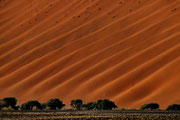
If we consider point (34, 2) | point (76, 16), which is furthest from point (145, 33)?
point (34, 2)

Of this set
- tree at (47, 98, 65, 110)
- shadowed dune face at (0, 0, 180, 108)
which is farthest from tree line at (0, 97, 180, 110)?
shadowed dune face at (0, 0, 180, 108)

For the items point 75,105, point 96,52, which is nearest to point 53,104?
point 75,105

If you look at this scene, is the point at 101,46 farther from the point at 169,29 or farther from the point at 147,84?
the point at 147,84

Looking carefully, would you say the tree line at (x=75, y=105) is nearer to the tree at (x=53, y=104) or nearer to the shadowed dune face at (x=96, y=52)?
the tree at (x=53, y=104)

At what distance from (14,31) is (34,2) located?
11.0 metres

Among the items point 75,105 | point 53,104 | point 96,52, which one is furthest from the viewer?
point 96,52

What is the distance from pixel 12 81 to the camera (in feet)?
200

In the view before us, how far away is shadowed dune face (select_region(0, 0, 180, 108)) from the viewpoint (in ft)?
165

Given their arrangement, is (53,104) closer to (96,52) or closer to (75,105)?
(75,105)

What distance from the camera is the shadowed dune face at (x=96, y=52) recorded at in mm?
50188

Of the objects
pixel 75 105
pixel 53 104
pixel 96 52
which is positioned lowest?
pixel 53 104

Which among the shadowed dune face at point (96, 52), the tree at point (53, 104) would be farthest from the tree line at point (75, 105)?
the shadowed dune face at point (96, 52)

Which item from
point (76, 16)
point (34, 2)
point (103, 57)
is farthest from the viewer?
point (34, 2)

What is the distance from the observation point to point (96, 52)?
2367 inches
